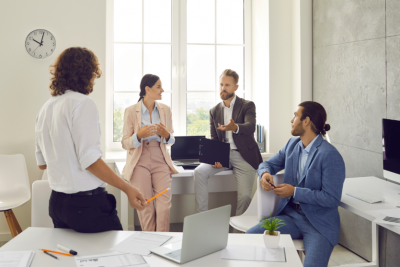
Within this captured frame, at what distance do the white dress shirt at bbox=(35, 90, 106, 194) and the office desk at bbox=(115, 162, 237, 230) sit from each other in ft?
5.62

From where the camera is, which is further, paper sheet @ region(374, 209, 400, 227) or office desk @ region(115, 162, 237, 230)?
office desk @ region(115, 162, 237, 230)

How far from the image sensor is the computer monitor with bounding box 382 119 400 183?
8.15ft

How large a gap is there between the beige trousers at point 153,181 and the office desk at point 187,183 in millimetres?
234

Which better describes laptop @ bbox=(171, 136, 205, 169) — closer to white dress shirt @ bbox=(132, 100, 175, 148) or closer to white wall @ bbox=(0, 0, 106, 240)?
white dress shirt @ bbox=(132, 100, 175, 148)

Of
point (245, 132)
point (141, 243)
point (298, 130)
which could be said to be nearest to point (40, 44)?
point (245, 132)

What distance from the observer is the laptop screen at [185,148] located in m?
3.94

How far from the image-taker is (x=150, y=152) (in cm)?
331

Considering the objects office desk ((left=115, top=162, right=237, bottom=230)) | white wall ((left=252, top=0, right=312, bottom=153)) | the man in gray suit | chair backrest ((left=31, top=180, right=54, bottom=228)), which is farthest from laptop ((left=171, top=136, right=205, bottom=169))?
chair backrest ((left=31, top=180, right=54, bottom=228))

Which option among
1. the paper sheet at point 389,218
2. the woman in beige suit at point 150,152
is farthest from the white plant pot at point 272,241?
the woman in beige suit at point 150,152

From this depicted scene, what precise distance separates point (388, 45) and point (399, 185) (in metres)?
1.12

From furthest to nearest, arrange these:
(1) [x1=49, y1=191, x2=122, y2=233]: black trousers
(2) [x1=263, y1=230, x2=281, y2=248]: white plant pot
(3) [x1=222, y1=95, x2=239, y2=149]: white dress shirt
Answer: (3) [x1=222, y1=95, x2=239, y2=149]: white dress shirt < (1) [x1=49, y1=191, x2=122, y2=233]: black trousers < (2) [x1=263, y1=230, x2=281, y2=248]: white plant pot

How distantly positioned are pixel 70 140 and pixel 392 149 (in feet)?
6.84

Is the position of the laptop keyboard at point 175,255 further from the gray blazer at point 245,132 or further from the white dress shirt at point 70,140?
the gray blazer at point 245,132

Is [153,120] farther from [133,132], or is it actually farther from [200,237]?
[200,237]
